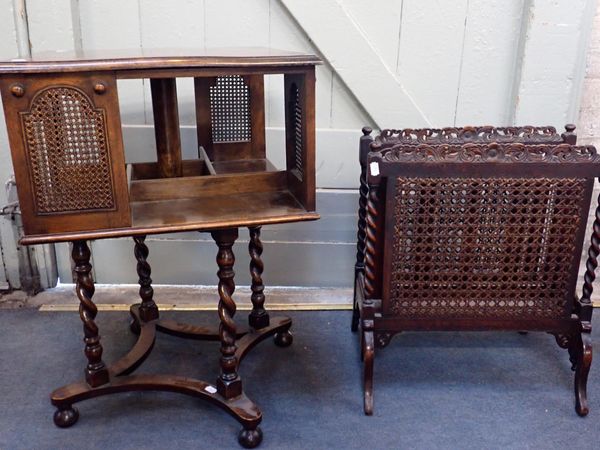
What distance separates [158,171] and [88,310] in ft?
1.44

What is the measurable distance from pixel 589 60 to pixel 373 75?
82cm

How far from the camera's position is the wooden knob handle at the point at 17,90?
128 cm

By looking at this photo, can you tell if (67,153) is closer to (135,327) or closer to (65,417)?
(65,417)

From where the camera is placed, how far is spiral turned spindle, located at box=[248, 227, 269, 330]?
6.31 ft

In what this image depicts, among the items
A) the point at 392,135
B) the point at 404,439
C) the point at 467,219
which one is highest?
the point at 392,135

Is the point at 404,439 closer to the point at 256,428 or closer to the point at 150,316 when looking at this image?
the point at 256,428

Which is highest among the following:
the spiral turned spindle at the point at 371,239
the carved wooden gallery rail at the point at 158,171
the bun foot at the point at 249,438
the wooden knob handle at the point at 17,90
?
the wooden knob handle at the point at 17,90

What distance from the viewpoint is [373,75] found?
7.34 feet

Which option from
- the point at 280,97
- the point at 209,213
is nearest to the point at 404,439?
the point at 209,213

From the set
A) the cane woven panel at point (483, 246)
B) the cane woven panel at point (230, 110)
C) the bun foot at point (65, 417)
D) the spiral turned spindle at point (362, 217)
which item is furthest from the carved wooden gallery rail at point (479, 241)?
the bun foot at point (65, 417)

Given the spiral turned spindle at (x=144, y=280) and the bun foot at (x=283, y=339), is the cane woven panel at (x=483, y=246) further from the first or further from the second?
the spiral turned spindle at (x=144, y=280)

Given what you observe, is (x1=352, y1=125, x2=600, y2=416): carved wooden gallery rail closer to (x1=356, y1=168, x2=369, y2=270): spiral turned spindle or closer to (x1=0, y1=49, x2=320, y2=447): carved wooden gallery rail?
(x1=356, y1=168, x2=369, y2=270): spiral turned spindle

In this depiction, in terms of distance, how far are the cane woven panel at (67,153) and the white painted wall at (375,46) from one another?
0.93 metres

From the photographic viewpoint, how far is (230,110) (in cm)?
190
